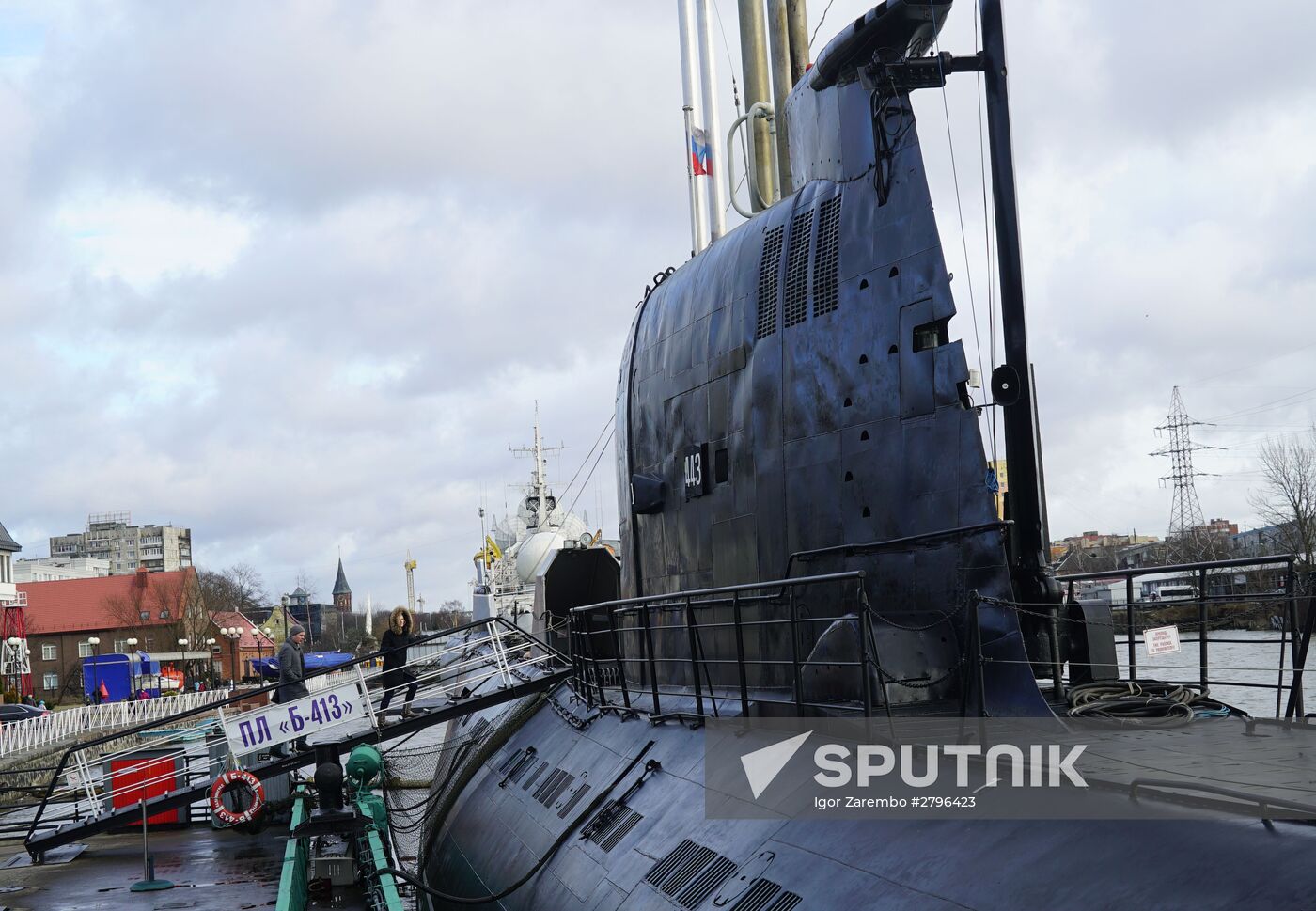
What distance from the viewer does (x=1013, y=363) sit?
23.9ft

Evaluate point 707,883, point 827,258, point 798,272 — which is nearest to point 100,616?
point 798,272

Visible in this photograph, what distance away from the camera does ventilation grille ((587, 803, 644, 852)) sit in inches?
296

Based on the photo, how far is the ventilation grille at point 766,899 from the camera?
5383mm

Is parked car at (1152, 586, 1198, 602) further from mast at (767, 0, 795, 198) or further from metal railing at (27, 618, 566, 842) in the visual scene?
metal railing at (27, 618, 566, 842)

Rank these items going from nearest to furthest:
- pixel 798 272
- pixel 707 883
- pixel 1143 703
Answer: pixel 707 883
pixel 1143 703
pixel 798 272

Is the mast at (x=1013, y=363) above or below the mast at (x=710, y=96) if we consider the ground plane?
below

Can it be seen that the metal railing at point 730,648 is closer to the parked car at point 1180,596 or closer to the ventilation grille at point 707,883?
the ventilation grille at point 707,883

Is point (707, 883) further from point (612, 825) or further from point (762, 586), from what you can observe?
point (612, 825)

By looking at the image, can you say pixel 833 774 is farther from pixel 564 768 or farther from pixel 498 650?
pixel 498 650

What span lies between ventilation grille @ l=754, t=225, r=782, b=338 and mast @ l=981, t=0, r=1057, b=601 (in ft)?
5.46

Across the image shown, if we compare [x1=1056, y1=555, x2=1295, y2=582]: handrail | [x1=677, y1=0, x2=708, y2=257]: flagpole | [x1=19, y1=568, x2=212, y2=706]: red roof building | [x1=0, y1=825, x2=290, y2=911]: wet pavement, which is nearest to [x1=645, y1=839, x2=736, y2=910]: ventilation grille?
[x1=1056, y1=555, x2=1295, y2=582]: handrail

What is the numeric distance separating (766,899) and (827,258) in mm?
4135

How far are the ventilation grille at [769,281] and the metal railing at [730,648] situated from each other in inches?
71.6

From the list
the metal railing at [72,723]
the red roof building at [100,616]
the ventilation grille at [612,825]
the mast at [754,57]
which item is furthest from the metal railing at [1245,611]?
the red roof building at [100,616]
